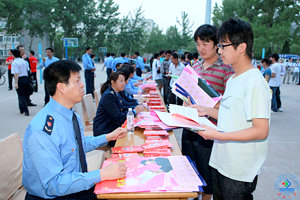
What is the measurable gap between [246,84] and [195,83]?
1.79 feet

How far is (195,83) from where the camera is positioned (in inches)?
69.6

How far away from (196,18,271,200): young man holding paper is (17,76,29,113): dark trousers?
567 cm

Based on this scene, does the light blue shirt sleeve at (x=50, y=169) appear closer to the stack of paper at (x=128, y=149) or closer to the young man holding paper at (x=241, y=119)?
the stack of paper at (x=128, y=149)

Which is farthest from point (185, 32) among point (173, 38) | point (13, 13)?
point (13, 13)

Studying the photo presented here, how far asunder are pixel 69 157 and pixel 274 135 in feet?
15.1

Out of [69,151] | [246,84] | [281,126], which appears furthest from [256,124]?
[281,126]

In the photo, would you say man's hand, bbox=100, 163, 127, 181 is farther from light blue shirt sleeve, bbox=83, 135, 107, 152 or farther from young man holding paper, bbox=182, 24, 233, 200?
young man holding paper, bbox=182, 24, 233, 200

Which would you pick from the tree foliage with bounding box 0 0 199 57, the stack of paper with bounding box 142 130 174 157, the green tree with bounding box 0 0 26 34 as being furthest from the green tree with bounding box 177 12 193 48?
the stack of paper with bounding box 142 130 174 157

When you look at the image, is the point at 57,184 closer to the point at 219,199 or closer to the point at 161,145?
the point at 161,145

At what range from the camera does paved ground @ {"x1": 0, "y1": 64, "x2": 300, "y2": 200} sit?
3025mm

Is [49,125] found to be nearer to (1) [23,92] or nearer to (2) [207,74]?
(2) [207,74]

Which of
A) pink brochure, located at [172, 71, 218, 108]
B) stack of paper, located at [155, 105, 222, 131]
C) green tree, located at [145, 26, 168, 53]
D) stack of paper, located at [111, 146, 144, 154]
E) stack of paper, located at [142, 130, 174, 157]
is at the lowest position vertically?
stack of paper, located at [111, 146, 144, 154]

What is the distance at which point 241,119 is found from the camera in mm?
1304

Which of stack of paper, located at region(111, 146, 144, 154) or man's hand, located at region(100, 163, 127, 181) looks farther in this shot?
stack of paper, located at region(111, 146, 144, 154)
